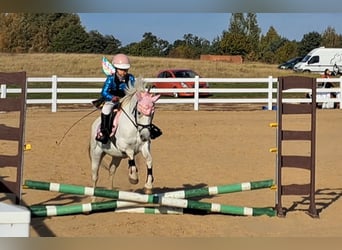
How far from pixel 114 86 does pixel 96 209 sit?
125cm

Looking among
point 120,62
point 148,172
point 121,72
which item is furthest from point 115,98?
point 148,172

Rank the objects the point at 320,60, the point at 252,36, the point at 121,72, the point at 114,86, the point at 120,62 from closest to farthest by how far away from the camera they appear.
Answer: the point at 120,62, the point at 121,72, the point at 114,86, the point at 320,60, the point at 252,36

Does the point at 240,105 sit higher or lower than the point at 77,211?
higher

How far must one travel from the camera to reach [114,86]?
601cm

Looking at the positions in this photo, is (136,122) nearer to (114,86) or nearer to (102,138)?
(102,138)

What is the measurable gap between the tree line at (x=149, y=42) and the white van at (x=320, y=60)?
13.1 feet

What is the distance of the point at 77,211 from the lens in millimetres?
5195

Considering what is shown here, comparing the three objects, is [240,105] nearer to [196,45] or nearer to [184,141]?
[184,141]

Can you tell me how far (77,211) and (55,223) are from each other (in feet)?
0.88

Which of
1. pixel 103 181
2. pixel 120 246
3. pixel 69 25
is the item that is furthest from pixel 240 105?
→ pixel 69 25

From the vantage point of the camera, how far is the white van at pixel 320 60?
1257 inches

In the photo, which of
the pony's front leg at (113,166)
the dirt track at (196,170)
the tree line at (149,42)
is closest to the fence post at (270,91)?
the dirt track at (196,170)

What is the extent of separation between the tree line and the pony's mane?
2264 cm

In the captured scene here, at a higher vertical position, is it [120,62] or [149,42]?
[149,42]
